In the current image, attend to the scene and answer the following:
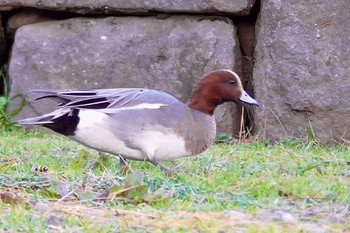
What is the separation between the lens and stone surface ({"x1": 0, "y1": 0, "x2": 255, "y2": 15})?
7.12m

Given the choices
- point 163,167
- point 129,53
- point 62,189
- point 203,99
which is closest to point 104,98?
point 163,167

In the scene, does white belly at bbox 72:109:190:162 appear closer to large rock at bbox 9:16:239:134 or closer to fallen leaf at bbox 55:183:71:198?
fallen leaf at bbox 55:183:71:198

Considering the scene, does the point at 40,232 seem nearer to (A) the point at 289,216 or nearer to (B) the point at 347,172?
(A) the point at 289,216

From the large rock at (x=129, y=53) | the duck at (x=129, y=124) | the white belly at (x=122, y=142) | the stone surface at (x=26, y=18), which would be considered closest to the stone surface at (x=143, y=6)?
the large rock at (x=129, y=53)

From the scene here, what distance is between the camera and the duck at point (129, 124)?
5.20 m

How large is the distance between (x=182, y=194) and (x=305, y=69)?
9.37ft

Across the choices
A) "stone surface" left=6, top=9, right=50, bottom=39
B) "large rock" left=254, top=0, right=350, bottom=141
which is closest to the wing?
"large rock" left=254, top=0, right=350, bottom=141

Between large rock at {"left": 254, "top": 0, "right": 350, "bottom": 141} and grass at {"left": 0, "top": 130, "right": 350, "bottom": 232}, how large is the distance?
1050 millimetres

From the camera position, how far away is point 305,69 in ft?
22.8

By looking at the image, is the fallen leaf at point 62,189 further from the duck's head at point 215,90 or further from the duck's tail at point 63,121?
the duck's head at point 215,90

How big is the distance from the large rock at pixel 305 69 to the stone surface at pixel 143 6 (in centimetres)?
23

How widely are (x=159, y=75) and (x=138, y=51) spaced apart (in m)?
0.24

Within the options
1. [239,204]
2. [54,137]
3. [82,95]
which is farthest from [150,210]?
[54,137]

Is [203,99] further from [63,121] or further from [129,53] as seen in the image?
[129,53]
